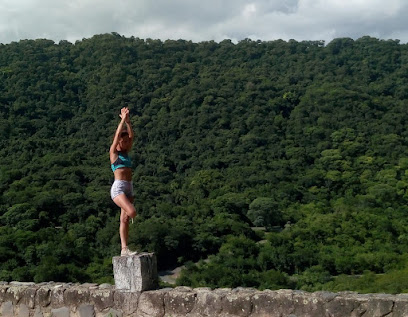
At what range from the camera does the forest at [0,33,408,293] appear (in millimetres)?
32844

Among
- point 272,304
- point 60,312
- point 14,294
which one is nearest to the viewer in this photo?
point 272,304

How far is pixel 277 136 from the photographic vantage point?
188 ft

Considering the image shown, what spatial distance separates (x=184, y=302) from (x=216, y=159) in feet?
165

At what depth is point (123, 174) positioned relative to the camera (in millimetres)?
4863

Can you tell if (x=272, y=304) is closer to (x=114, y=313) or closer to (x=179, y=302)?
(x=179, y=302)

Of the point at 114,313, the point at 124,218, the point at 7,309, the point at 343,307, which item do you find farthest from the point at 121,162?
the point at 343,307

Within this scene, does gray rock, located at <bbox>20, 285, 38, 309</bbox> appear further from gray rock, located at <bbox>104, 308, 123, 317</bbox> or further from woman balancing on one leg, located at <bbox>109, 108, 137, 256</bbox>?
woman balancing on one leg, located at <bbox>109, 108, 137, 256</bbox>

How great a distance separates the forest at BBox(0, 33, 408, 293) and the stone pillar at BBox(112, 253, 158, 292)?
765 inches

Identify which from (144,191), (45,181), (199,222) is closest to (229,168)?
(144,191)

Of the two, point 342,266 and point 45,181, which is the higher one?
point 45,181

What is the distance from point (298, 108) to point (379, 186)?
17.6 meters

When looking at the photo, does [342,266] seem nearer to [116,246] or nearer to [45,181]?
[116,246]

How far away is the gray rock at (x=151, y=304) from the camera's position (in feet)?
14.7

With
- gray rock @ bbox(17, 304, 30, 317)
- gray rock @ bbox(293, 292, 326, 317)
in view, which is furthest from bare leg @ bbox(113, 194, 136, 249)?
gray rock @ bbox(293, 292, 326, 317)
